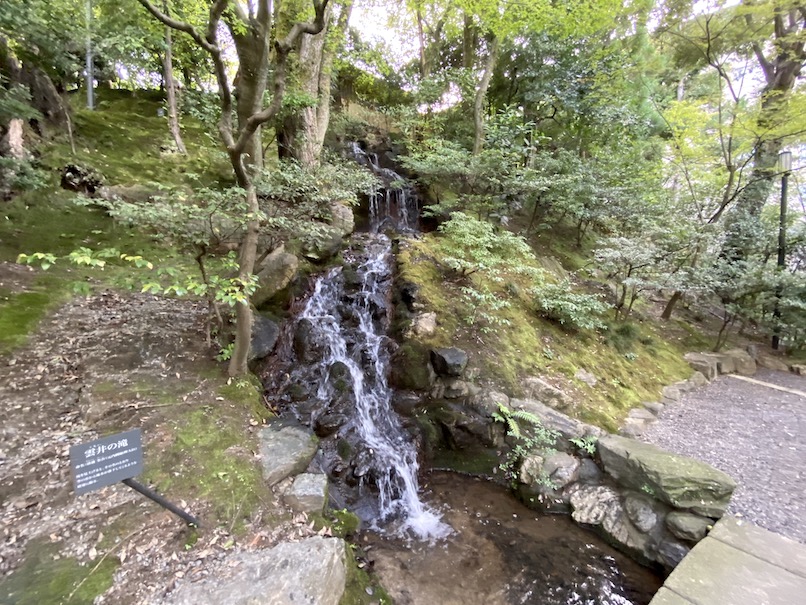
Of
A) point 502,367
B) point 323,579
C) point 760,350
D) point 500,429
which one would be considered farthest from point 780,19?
point 323,579

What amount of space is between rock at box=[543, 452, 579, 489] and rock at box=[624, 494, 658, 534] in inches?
25.3

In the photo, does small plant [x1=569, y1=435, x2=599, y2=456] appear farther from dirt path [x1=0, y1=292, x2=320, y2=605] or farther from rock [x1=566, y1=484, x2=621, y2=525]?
dirt path [x1=0, y1=292, x2=320, y2=605]

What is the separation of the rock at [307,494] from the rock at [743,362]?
10.2 meters

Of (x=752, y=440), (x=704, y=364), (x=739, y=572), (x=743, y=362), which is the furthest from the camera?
(x=743, y=362)

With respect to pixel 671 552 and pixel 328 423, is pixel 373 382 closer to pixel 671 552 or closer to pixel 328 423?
pixel 328 423

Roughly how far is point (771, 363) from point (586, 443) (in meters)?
8.22

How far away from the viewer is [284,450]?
4180 millimetres

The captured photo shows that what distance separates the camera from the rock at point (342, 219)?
8.39m

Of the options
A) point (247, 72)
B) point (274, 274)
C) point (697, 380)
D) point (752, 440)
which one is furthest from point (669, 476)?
point (247, 72)

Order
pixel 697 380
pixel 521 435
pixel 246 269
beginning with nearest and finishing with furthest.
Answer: pixel 246 269
pixel 521 435
pixel 697 380

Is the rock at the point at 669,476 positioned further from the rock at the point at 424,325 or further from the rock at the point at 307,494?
the rock at the point at 307,494

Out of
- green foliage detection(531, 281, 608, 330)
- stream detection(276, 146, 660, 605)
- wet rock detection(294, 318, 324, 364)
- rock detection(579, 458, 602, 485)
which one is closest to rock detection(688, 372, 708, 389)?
green foliage detection(531, 281, 608, 330)

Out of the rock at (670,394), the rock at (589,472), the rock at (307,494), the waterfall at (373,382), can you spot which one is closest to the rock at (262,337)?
the waterfall at (373,382)

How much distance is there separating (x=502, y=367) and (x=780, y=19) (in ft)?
41.7
